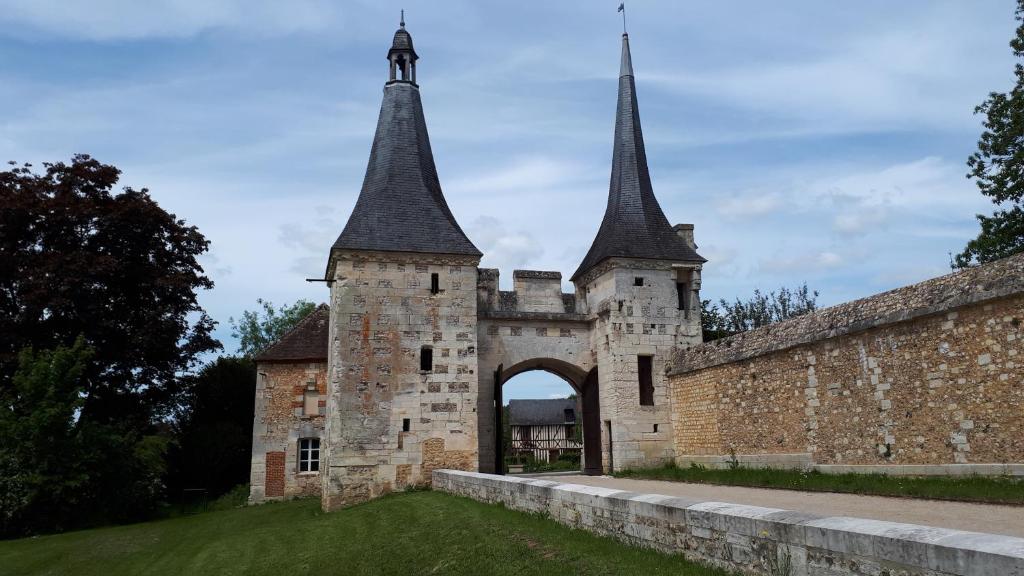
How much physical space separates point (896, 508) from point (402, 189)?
12402 millimetres

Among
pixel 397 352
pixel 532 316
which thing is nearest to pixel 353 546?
pixel 397 352

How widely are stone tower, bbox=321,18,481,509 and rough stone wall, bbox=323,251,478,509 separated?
20mm

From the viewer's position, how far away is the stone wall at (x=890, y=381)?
7.97m

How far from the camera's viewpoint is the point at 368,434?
14.5m

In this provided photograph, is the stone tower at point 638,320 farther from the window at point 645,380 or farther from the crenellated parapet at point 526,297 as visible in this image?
the crenellated parapet at point 526,297

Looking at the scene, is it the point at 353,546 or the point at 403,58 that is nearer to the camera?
the point at 353,546

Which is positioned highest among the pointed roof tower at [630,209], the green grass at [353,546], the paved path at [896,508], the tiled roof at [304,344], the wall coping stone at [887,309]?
the pointed roof tower at [630,209]

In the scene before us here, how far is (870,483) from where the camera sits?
888cm

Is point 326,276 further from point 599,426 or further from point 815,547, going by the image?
point 815,547

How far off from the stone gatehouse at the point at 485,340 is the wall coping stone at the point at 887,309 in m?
0.20

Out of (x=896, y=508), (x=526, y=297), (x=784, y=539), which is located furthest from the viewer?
(x=526, y=297)

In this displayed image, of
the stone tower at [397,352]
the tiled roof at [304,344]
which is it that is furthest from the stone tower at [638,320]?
the tiled roof at [304,344]

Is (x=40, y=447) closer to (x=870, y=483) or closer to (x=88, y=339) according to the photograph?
(x=88, y=339)

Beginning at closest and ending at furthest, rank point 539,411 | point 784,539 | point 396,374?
point 784,539 → point 396,374 → point 539,411
